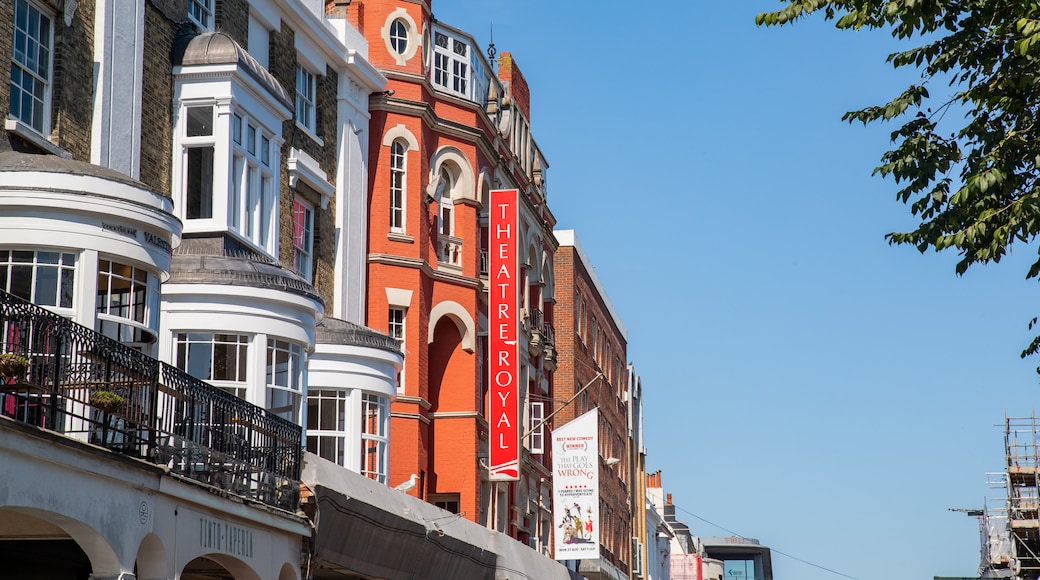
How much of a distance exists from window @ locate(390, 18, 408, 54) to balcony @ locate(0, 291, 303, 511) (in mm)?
16292

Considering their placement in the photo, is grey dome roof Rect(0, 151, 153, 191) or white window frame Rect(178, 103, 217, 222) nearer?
grey dome roof Rect(0, 151, 153, 191)

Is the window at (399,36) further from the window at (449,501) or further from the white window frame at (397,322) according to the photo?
the window at (449,501)

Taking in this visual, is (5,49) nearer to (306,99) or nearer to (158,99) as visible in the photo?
(158,99)

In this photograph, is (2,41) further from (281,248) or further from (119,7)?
(281,248)

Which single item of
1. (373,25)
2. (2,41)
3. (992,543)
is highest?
(373,25)

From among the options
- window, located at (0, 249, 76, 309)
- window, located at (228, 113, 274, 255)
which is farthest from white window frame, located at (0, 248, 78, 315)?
window, located at (228, 113, 274, 255)

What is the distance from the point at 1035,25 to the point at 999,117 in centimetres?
288

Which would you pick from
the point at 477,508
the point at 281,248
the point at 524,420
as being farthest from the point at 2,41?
the point at 524,420

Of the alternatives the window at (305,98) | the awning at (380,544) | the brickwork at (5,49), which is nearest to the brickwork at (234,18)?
the window at (305,98)

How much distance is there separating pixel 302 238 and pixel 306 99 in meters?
2.97

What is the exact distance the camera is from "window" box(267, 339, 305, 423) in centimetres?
2369

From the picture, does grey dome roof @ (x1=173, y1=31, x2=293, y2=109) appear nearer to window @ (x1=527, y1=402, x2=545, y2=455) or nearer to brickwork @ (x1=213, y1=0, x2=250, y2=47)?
brickwork @ (x1=213, y1=0, x2=250, y2=47)

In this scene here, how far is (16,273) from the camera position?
18375mm

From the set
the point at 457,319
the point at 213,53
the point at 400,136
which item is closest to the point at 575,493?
the point at 457,319
